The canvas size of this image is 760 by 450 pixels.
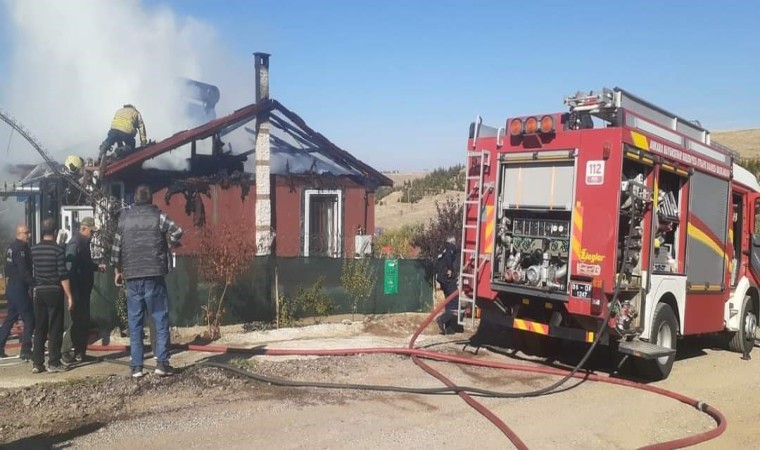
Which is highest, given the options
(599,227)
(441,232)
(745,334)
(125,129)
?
(125,129)

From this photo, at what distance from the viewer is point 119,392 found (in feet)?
22.0

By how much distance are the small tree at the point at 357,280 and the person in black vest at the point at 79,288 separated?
205 inches

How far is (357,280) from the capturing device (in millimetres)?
13031

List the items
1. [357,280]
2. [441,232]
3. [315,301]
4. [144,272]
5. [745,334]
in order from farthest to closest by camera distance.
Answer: [441,232] < [357,280] < [315,301] < [745,334] < [144,272]

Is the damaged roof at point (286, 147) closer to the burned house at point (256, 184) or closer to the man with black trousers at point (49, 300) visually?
the burned house at point (256, 184)

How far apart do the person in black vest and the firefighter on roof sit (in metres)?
5.53

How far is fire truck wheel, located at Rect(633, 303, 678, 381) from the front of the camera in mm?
8680

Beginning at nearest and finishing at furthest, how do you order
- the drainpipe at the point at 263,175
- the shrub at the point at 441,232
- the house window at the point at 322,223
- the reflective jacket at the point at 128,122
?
the reflective jacket at the point at 128,122 < the shrub at the point at 441,232 < the drainpipe at the point at 263,175 < the house window at the point at 322,223

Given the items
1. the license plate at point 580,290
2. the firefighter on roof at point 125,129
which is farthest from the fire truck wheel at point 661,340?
the firefighter on roof at point 125,129

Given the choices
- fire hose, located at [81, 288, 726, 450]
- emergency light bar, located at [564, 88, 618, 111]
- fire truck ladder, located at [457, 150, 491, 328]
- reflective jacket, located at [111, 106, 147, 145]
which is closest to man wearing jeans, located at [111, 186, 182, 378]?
fire hose, located at [81, 288, 726, 450]

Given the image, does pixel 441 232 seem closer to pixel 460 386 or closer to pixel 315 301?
pixel 315 301

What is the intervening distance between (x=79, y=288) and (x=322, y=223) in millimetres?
7859

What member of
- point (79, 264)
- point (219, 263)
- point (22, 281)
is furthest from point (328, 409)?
point (219, 263)

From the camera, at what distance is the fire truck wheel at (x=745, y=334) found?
36.4 ft
